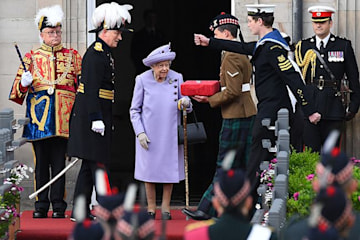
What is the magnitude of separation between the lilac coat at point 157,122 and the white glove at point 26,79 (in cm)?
Answer: 92

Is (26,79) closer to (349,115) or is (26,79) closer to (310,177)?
(349,115)

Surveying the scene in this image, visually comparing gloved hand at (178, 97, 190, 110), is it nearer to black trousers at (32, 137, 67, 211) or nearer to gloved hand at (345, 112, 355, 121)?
black trousers at (32, 137, 67, 211)

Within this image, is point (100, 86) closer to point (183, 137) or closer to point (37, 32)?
point (183, 137)

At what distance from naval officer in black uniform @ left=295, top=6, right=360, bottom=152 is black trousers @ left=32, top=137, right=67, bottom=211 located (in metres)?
2.26

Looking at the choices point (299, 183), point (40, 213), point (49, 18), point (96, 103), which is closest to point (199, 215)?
point (96, 103)

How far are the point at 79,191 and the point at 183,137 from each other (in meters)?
1.06

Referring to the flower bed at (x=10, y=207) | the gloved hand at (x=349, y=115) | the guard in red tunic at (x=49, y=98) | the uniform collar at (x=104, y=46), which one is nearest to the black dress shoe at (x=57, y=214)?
the guard in red tunic at (x=49, y=98)

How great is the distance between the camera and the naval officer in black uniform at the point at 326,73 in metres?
11.8

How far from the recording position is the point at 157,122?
11.2m

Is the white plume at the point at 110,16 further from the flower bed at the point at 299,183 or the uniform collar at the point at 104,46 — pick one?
the flower bed at the point at 299,183

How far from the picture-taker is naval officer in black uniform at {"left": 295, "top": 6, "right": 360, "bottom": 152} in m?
11.8

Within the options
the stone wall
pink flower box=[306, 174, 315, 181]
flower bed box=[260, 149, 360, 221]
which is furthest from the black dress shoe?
pink flower box=[306, 174, 315, 181]

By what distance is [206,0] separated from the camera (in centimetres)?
1583

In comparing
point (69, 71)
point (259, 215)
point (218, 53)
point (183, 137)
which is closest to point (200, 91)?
point (183, 137)
